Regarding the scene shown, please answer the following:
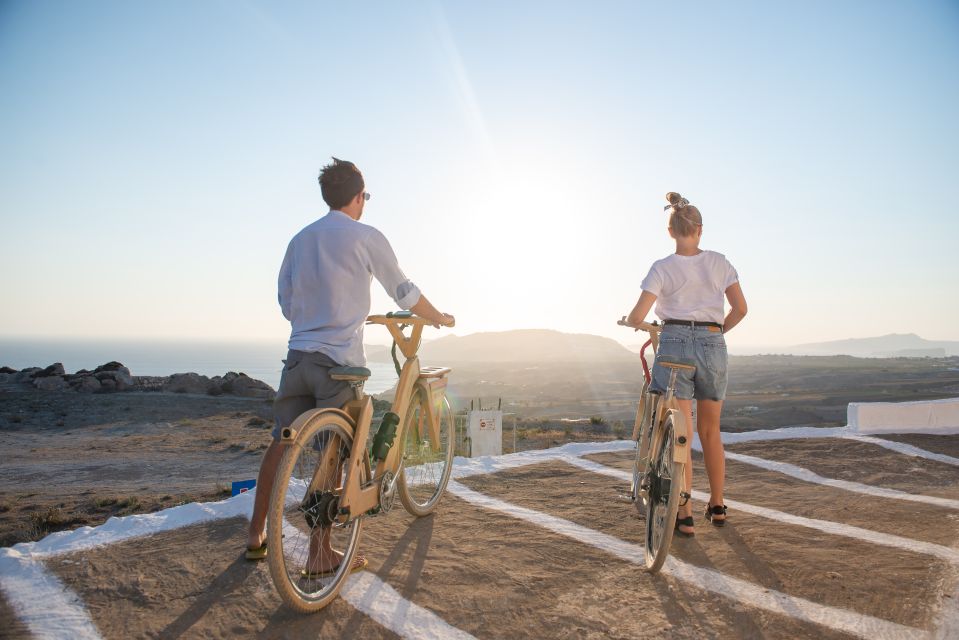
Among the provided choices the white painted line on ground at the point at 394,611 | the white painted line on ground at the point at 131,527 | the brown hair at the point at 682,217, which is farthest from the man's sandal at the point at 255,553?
the brown hair at the point at 682,217

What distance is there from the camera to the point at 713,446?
4.10 m

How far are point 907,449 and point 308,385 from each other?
664 centimetres

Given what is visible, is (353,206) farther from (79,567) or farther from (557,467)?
(557,467)

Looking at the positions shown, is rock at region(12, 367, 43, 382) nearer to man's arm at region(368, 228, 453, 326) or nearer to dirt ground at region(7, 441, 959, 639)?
dirt ground at region(7, 441, 959, 639)

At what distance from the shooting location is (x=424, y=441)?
407 centimetres

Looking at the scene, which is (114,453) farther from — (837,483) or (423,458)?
(837,483)

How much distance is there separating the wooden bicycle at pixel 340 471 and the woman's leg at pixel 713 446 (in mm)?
1741

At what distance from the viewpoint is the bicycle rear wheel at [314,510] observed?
8.29 feet

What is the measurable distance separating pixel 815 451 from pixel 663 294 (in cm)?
393

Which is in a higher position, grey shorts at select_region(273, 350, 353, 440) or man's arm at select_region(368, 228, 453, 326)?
man's arm at select_region(368, 228, 453, 326)

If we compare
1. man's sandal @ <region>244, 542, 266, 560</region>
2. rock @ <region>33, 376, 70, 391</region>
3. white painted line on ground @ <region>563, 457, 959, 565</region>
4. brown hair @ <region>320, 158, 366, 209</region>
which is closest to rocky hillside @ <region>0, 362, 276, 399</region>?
rock @ <region>33, 376, 70, 391</region>

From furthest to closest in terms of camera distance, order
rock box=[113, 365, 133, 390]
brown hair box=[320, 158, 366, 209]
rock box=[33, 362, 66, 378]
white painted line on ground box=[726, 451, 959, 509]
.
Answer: rock box=[33, 362, 66, 378], rock box=[113, 365, 133, 390], white painted line on ground box=[726, 451, 959, 509], brown hair box=[320, 158, 366, 209]

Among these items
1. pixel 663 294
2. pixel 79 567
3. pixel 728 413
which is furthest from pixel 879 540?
pixel 728 413

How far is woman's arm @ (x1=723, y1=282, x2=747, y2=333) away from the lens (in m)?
4.08
